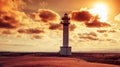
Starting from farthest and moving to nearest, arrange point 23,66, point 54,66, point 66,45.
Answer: point 66,45
point 23,66
point 54,66

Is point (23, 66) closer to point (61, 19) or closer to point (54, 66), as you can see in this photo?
point (54, 66)

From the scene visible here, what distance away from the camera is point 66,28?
51312 mm

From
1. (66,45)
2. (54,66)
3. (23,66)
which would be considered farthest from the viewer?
(66,45)

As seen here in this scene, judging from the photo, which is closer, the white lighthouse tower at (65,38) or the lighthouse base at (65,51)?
the white lighthouse tower at (65,38)

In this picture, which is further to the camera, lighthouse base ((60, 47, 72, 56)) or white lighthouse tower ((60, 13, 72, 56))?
lighthouse base ((60, 47, 72, 56))

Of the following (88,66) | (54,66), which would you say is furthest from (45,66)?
(88,66)

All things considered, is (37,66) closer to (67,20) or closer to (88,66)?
(88,66)

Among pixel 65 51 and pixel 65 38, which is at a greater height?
pixel 65 38

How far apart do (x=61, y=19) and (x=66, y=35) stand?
288 cm

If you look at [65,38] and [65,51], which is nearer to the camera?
[65,38]

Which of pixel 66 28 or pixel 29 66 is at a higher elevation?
pixel 66 28

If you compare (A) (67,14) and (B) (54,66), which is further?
(A) (67,14)

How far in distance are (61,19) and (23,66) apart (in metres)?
22.1

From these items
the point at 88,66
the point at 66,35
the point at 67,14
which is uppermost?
the point at 67,14
